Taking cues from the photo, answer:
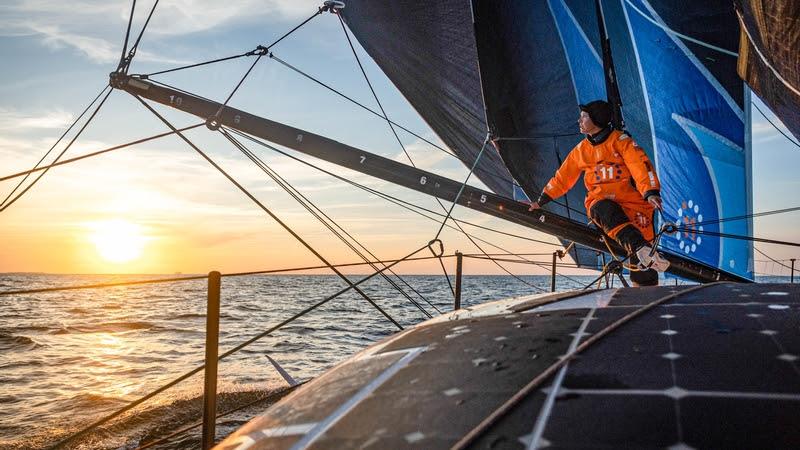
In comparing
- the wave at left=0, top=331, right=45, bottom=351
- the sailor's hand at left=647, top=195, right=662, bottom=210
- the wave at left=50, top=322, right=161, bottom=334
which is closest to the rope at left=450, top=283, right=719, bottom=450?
the sailor's hand at left=647, top=195, right=662, bottom=210

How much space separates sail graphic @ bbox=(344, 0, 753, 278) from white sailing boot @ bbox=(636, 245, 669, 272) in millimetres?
3360

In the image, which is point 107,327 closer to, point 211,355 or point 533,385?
point 211,355

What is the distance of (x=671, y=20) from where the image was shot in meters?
9.04

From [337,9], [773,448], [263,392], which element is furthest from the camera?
[263,392]

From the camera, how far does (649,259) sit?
5.29 metres

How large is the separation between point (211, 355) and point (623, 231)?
3.93 m

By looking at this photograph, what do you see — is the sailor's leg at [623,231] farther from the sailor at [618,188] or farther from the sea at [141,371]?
the sea at [141,371]

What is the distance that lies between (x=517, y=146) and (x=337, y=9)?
11.1ft

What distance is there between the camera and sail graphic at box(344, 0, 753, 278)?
851 cm

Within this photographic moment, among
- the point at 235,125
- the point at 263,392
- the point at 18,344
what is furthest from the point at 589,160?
the point at 18,344

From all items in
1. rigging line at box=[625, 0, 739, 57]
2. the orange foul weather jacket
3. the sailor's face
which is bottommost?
the orange foul weather jacket

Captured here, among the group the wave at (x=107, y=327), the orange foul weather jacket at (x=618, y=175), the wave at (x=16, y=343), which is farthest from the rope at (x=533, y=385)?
the wave at (x=107, y=327)

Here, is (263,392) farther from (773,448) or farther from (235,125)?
(773,448)

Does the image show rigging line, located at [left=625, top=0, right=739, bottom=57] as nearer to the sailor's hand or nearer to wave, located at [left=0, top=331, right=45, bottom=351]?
the sailor's hand
